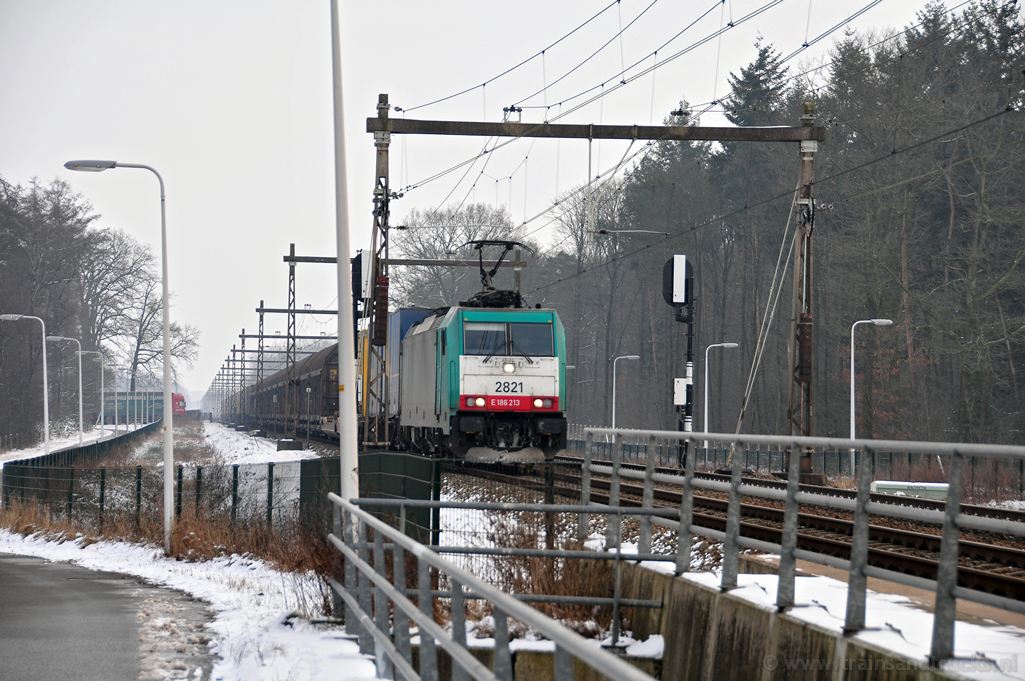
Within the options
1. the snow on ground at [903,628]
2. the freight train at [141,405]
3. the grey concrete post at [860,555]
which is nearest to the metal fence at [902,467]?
the snow on ground at [903,628]

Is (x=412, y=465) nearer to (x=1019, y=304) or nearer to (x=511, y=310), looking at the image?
(x=511, y=310)

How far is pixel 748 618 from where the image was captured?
29.7ft

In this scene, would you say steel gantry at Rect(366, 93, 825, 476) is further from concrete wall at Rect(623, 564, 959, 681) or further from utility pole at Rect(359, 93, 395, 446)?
concrete wall at Rect(623, 564, 959, 681)

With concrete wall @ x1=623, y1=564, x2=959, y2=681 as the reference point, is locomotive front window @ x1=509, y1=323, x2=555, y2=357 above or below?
above

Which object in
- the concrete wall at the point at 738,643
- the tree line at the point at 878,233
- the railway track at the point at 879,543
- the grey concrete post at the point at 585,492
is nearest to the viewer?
the concrete wall at the point at 738,643

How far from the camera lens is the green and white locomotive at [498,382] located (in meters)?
27.6

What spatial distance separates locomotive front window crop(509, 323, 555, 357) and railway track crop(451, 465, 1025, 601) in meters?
9.55

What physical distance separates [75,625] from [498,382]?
1511 centimetres

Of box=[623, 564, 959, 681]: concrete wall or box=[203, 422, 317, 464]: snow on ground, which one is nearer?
box=[623, 564, 959, 681]: concrete wall

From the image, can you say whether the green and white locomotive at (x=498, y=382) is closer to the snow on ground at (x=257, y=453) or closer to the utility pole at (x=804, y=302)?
the utility pole at (x=804, y=302)

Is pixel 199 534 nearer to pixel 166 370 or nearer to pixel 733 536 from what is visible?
pixel 166 370

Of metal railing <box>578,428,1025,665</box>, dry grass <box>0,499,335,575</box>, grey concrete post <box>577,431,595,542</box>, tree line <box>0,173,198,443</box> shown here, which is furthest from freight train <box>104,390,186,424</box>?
metal railing <box>578,428,1025,665</box>

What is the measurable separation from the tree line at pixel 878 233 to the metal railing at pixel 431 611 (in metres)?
15.1

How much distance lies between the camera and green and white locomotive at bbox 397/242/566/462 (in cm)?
2756
